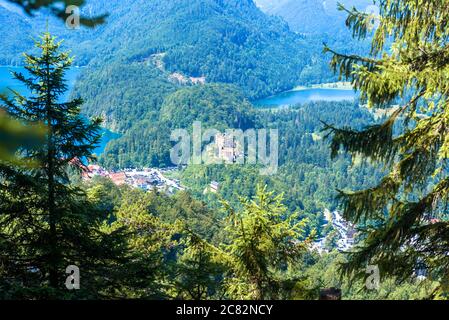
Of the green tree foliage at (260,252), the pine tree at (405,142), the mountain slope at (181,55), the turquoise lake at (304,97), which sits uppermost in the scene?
the mountain slope at (181,55)

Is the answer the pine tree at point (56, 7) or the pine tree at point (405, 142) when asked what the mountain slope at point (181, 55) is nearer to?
the pine tree at point (405, 142)

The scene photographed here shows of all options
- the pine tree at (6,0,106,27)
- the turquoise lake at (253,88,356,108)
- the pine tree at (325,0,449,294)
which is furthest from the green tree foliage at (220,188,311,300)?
the turquoise lake at (253,88,356,108)

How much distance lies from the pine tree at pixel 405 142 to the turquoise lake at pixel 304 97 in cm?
11739

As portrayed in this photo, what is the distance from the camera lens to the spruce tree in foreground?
15.7ft

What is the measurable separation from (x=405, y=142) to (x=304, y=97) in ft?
436

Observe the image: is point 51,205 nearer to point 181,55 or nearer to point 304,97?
point 304,97

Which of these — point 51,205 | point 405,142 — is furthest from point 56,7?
point 51,205

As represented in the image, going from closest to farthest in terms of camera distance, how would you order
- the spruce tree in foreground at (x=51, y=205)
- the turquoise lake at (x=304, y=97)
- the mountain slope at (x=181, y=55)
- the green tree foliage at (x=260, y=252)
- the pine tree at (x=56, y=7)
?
the pine tree at (x=56, y=7)
the green tree foliage at (x=260, y=252)
the spruce tree in foreground at (x=51, y=205)
the mountain slope at (x=181, y=55)
the turquoise lake at (x=304, y=97)

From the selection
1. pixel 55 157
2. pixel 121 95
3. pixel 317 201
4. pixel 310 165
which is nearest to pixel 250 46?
pixel 121 95

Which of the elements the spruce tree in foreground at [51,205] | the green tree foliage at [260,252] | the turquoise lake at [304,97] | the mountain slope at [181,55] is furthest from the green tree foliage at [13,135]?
the turquoise lake at [304,97]

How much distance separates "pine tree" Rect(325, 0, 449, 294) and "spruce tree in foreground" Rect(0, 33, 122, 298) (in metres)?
2.83

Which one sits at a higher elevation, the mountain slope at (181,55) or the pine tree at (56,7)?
the mountain slope at (181,55)

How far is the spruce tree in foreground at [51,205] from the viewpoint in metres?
4.77

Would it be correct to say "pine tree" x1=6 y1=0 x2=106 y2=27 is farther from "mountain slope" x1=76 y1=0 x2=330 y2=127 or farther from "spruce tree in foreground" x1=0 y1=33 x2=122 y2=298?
"mountain slope" x1=76 y1=0 x2=330 y2=127
